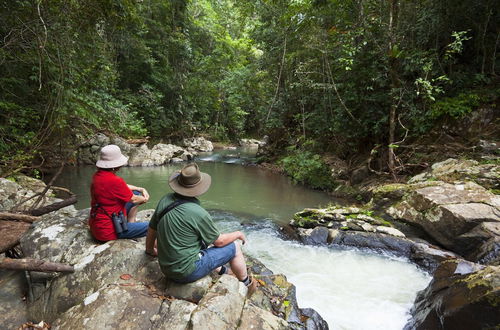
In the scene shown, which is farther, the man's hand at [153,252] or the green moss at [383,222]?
the green moss at [383,222]

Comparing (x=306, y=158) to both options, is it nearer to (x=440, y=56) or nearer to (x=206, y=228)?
(x=440, y=56)

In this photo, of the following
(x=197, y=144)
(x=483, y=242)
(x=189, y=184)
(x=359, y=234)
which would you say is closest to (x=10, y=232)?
(x=189, y=184)

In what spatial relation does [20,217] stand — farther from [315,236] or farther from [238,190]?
[238,190]

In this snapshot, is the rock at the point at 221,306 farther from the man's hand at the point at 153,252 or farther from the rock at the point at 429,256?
the rock at the point at 429,256

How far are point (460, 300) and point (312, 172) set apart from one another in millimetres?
10031

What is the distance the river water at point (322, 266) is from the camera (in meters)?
4.46

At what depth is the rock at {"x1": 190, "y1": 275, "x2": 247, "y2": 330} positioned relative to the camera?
2496mm

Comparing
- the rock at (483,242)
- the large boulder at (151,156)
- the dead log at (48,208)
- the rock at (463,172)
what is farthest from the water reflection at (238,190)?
the dead log at (48,208)

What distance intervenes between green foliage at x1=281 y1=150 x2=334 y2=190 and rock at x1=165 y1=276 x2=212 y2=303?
396 inches

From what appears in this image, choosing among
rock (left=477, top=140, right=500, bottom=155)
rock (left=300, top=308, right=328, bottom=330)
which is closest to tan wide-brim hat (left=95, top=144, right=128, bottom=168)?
rock (left=300, top=308, right=328, bottom=330)

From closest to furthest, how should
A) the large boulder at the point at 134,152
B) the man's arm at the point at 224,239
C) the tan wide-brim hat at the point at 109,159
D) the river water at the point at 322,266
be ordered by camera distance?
1. the man's arm at the point at 224,239
2. the tan wide-brim hat at the point at 109,159
3. the river water at the point at 322,266
4. the large boulder at the point at 134,152

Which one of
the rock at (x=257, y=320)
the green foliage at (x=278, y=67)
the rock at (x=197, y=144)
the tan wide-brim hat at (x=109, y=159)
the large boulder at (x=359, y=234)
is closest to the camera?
the rock at (x=257, y=320)

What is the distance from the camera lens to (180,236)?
2812mm

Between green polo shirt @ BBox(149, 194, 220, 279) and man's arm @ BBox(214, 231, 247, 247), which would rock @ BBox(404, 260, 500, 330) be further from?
green polo shirt @ BBox(149, 194, 220, 279)
